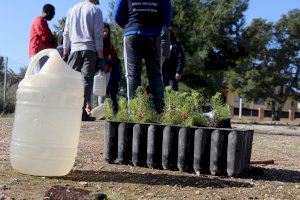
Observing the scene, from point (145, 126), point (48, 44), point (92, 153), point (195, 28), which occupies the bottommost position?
point (92, 153)

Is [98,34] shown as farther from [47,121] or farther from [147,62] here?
[47,121]

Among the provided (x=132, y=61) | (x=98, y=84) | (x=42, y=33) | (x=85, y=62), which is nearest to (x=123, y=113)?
(x=132, y=61)

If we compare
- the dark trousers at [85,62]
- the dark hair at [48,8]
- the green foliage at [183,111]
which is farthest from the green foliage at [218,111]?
the dark hair at [48,8]

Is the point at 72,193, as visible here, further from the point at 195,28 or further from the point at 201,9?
the point at 201,9

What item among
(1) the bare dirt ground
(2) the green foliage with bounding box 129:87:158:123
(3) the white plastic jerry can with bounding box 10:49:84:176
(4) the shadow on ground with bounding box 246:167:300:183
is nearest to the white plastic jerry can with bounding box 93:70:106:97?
(1) the bare dirt ground

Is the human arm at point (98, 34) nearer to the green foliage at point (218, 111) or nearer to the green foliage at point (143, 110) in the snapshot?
the green foliage at point (143, 110)

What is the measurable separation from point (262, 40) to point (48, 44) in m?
48.8

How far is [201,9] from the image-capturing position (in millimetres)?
36062

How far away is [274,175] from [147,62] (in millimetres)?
1976

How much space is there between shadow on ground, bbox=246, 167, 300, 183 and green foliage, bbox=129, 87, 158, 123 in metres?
1.09

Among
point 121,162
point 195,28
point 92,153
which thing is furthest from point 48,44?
point 195,28

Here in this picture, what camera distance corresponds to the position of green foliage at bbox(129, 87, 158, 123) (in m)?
5.40

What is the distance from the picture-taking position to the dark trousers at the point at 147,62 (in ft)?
20.0

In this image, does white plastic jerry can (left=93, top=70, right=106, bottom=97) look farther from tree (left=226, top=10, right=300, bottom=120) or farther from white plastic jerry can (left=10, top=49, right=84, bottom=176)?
→ tree (left=226, top=10, right=300, bottom=120)
